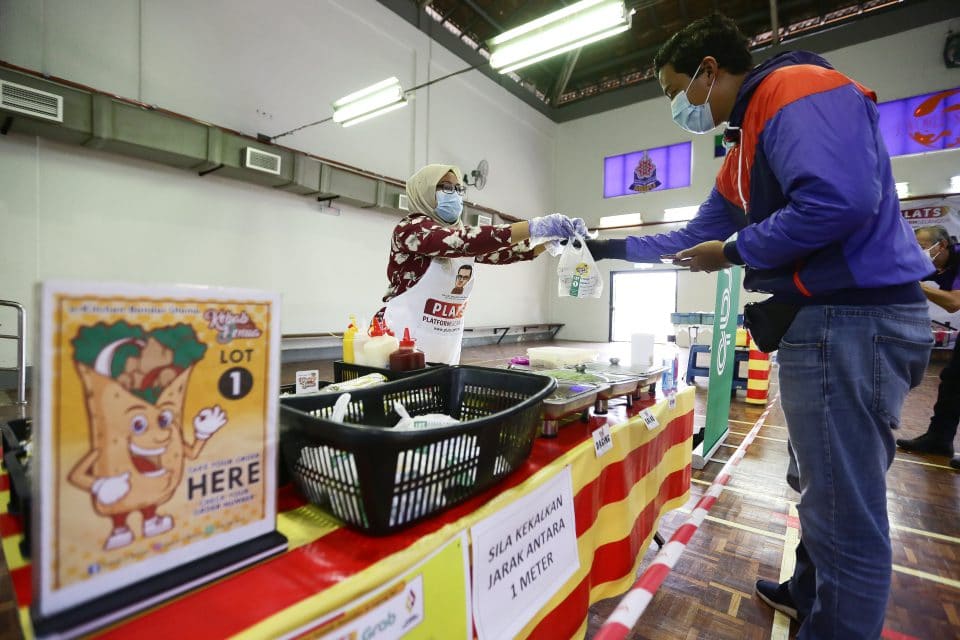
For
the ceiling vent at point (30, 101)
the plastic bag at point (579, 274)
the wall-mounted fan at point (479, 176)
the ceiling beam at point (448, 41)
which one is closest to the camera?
the plastic bag at point (579, 274)

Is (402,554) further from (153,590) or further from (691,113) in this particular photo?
(691,113)

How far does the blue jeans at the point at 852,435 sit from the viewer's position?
0.94 meters

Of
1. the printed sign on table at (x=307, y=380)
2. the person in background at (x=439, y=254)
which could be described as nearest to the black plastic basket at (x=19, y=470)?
the printed sign on table at (x=307, y=380)

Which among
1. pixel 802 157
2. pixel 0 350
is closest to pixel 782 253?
pixel 802 157

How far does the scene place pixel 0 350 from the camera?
3.85 metres

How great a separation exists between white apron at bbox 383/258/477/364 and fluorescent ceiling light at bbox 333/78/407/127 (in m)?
4.19

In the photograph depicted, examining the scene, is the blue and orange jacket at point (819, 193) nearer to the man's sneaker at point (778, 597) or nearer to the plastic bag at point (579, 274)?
the plastic bag at point (579, 274)

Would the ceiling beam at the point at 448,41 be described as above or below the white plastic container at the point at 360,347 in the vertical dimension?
above

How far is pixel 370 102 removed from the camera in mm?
5445

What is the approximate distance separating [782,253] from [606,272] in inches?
418

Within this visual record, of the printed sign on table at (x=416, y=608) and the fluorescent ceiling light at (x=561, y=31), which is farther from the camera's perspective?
the fluorescent ceiling light at (x=561, y=31)

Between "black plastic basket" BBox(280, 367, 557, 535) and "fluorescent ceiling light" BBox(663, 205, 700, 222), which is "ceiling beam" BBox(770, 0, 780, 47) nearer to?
"fluorescent ceiling light" BBox(663, 205, 700, 222)

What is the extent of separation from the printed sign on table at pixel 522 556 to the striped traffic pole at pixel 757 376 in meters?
4.45

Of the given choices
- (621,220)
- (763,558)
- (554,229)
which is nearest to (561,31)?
(554,229)
